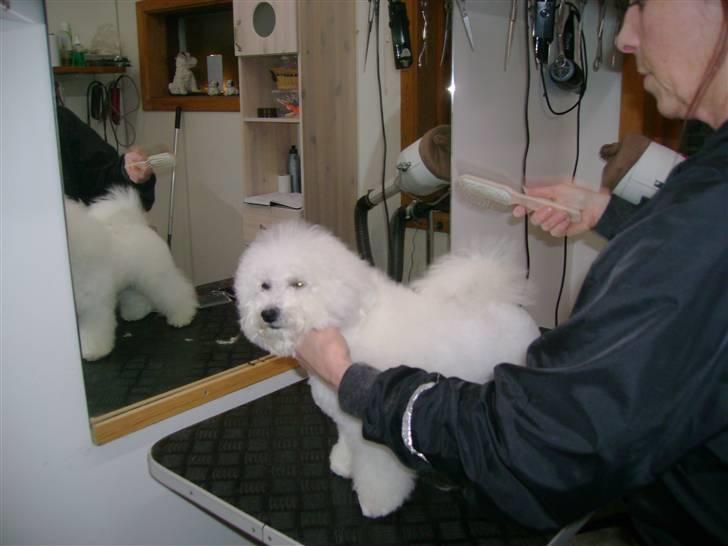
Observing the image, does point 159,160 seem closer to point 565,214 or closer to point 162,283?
point 162,283

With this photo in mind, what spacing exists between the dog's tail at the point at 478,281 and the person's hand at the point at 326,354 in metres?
0.20

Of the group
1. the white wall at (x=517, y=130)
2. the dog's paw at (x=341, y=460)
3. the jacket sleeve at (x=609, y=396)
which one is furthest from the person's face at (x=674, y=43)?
the dog's paw at (x=341, y=460)

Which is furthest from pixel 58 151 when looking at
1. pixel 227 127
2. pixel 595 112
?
pixel 595 112

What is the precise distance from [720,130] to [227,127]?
993 millimetres

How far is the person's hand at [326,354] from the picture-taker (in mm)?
773

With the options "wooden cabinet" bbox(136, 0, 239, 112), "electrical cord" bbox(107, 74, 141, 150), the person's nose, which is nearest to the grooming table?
"electrical cord" bbox(107, 74, 141, 150)

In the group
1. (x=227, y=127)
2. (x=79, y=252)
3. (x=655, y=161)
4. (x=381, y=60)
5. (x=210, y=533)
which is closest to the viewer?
(x=79, y=252)

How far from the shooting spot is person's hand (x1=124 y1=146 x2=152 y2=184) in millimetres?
1068

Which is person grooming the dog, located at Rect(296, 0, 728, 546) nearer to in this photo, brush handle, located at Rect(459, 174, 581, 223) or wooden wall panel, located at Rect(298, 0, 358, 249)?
brush handle, located at Rect(459, 174, 581, 223)

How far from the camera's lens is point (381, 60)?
1.51 metres

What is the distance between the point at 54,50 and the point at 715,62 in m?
0.90

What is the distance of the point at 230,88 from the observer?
1273mm

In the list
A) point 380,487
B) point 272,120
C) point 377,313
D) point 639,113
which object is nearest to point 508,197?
point 377,313

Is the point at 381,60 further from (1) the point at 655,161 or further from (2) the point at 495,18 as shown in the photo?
(1) the point at 655,161
